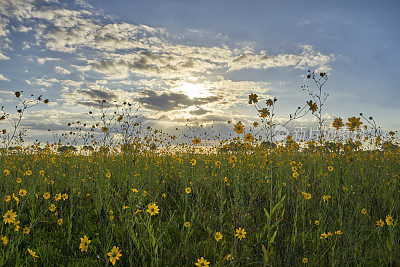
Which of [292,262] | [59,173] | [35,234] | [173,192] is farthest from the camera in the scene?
[59,173]

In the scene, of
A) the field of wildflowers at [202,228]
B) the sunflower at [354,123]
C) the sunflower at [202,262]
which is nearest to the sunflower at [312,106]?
the field of wildflowers at [202,228]

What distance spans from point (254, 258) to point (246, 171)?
3.26m

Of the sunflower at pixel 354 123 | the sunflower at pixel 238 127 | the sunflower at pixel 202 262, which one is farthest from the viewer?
the sunflower at pixel 354 123

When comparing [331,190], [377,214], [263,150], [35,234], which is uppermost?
[263,150]

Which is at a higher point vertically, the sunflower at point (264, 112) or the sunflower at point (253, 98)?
the sunflower at point (253, 98)

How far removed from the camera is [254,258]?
2.52 m

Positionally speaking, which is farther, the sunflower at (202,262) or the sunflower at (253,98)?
the sunflower at (253,98)

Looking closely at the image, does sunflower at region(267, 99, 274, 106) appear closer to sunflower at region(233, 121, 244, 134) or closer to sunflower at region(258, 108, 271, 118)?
sunflower at region(258, 108, 271, 118)

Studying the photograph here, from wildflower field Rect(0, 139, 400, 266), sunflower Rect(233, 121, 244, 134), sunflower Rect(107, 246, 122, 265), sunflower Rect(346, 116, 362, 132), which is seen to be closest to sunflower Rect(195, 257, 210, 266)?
wildflower field Rect(0, 139, 400, 266)

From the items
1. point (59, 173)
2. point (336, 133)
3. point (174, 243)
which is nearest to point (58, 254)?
point (174, 243)

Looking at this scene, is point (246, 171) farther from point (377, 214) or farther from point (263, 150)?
point (377, 214)

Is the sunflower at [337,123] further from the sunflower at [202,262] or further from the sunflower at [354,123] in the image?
the sunflower at [202,262]

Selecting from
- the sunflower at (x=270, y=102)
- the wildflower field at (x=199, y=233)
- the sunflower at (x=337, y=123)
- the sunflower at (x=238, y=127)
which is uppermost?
the sunflower at (x=337, y=123)

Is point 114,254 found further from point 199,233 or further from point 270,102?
point 270,102
